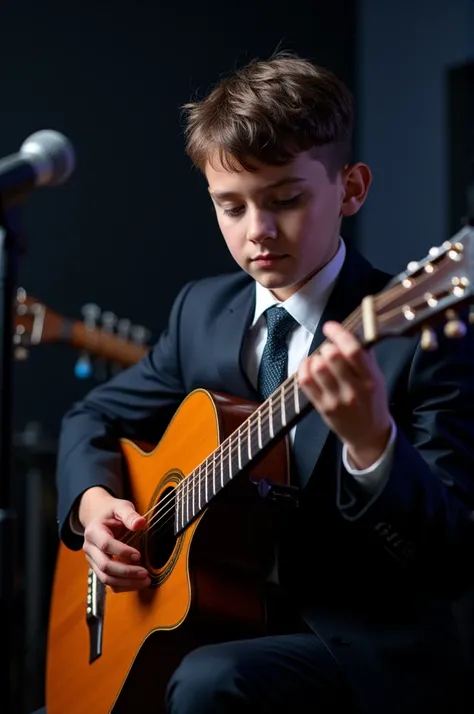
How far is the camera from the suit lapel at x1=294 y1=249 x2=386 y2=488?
135 centimetres

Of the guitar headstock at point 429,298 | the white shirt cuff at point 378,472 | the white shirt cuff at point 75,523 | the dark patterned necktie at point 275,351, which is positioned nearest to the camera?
the guitar headstock at point 429,298

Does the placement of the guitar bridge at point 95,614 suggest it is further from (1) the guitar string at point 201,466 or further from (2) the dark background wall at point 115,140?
(2) the dark background wall at point 115,140

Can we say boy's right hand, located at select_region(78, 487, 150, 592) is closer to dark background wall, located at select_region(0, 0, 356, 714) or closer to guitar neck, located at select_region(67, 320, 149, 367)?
guitar neck, located at select_region(67, 320, 149, 367)

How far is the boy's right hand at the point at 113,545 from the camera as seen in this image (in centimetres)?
143

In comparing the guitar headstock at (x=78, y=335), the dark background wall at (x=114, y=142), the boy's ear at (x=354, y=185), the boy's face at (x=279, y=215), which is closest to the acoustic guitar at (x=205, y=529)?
the boy's face at (x=279, y=215)

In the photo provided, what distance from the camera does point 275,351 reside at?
4.98 feet

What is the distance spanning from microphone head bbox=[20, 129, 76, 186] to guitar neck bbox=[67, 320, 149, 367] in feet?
4.93

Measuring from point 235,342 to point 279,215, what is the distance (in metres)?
0.28

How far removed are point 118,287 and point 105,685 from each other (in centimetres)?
221

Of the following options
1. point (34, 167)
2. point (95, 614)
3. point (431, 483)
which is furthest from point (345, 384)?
point (95, 614)

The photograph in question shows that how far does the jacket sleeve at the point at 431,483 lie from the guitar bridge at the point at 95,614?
562mm

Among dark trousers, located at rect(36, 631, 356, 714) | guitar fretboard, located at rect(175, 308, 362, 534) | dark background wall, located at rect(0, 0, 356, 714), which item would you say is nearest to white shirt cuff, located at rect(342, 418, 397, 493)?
guitar fretboard, located at rect(175, 308, 362, 534)

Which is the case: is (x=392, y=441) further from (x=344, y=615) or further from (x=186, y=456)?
(x=186, y=456)

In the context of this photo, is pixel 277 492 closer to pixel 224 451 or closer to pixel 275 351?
pixel 224 451
